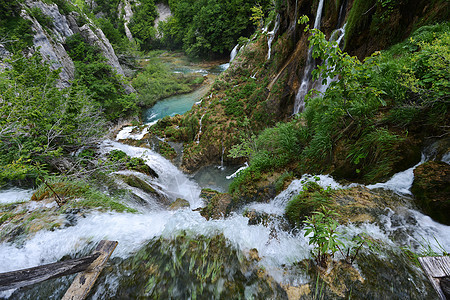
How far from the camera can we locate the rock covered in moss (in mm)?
2016

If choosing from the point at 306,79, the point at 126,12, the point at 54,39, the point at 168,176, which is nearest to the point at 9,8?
the point at 54,39

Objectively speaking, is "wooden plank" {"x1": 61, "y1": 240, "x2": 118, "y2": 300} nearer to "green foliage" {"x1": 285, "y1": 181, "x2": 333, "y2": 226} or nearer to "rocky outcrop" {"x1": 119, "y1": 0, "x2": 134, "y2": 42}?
"green foliage" {"x1": 285, "y1": 181, "x2": 333, "y2": 226}

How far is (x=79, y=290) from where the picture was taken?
1.95 m

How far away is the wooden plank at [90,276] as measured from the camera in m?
1.92

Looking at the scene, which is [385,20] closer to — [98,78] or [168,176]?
[168,176]

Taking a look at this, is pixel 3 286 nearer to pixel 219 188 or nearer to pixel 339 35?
pixel 219 188

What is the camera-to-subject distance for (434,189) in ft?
6.97

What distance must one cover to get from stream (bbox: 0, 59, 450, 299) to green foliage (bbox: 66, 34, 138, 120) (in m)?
11.4

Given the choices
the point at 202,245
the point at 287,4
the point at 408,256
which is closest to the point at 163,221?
the point at 202,245

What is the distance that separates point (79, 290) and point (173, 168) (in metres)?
8.18

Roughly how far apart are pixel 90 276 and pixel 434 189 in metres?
4.35

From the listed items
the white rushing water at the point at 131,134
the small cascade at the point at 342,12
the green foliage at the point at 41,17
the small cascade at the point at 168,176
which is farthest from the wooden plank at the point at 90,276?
the green foliage at the point at 41,17

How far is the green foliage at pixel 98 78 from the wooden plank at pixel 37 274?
40.3 feet

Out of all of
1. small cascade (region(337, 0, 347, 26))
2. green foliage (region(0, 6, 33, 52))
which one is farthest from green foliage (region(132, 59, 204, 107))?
small cascade (region(337, 0, 347, 26))
